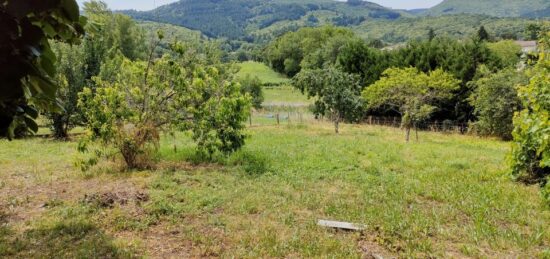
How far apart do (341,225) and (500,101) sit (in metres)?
21.5

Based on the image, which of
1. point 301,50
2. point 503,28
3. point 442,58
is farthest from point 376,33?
point 442,58

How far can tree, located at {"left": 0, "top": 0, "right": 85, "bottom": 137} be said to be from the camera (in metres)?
1.05

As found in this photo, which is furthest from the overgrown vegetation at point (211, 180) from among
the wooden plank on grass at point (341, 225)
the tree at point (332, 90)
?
the tree at point (332, 90)

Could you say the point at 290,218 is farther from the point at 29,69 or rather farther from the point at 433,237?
the point at 29,69

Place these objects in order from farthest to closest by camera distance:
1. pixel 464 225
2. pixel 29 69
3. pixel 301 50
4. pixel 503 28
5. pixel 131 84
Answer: pixel 503 28, pixel 301 50, pixel 131 84, pixel 464 225, pixel 29 69

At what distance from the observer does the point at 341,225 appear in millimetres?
5352

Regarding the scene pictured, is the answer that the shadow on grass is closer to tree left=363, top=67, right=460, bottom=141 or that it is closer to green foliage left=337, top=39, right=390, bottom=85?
tree left=363, top=67, right=460, bottom=141

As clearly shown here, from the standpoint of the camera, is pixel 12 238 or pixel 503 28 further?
pixel 503 28

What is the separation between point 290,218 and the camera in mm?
5645

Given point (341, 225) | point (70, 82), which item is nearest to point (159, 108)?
point (341, 225)

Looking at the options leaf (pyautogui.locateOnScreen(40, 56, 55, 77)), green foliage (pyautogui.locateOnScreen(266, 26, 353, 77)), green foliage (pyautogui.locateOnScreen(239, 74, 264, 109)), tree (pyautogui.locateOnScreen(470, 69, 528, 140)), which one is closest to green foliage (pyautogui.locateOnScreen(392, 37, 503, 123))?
tree (pyautogui.locateOnScreen(470, 69, 528, 140))

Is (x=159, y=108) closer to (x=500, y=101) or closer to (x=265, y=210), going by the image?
(x=265, y=210)

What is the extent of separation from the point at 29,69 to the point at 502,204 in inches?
277

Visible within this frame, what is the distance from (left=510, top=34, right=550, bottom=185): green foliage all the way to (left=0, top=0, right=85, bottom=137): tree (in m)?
5.91
